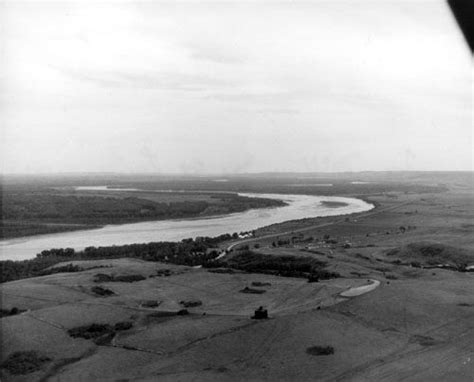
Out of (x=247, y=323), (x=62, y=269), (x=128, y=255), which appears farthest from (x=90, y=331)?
(x=128, y=255)

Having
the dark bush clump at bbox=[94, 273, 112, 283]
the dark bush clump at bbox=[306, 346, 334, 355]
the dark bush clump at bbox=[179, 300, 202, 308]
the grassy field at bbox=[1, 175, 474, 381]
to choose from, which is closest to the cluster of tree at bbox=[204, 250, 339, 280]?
the grassy field at bbox=[1, 175, 474, 381]

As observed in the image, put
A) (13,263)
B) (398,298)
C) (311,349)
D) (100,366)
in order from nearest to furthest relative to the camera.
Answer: (100,366)
(311,349)
(398,298)
(13,263)

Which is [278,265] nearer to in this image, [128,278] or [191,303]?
[128,278]

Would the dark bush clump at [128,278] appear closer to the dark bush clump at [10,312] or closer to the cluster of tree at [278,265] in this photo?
the cluster of tree at [278,265]

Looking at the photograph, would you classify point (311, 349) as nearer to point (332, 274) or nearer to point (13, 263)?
point (332, 274)

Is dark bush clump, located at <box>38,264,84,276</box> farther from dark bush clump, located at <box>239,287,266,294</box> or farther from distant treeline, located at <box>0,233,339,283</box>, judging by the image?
dark bush clump, located at <box>239,287,266,294</box>

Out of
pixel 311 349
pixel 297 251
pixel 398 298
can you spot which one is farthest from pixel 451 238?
pixel 311 349
